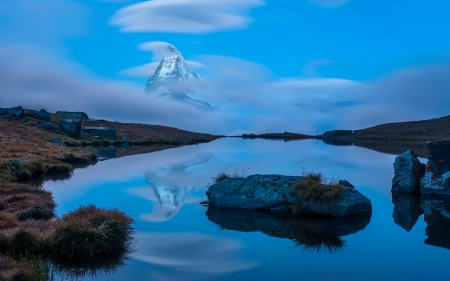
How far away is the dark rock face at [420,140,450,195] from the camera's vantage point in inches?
773

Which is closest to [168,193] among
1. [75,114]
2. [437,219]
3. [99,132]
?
[437,219]

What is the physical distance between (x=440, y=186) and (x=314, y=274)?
12.9 meters

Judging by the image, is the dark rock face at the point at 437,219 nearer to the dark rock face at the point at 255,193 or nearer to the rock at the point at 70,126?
the dark rock face at the point at 255,193

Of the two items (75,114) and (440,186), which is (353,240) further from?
(75,114)

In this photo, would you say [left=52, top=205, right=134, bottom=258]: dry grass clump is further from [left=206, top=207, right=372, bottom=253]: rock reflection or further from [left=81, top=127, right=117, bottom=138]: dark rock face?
[left=81, top=127, right=117, bottom=138]: dark rock face


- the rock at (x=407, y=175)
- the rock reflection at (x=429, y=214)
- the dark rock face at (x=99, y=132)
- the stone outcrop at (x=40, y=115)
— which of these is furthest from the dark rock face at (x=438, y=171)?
the stone outcrop at (x=40, y=115)

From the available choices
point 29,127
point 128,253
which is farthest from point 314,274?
point 29,127

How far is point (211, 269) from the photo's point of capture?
9734 mm

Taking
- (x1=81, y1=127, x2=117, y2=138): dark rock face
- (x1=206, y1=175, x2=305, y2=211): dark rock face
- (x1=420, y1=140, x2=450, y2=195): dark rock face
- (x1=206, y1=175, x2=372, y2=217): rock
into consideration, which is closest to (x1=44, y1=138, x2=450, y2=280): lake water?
(x1=206, y1=175, x2=372, y2=217): rock

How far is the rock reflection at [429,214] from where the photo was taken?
484 inches

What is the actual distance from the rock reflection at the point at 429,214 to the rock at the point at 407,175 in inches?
26.3

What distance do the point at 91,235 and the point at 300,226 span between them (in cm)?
625

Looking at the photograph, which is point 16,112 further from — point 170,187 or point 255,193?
point 255,193

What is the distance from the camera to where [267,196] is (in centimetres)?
1638
